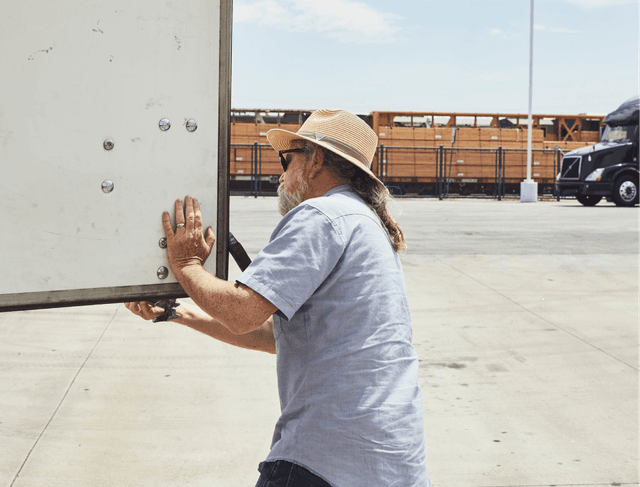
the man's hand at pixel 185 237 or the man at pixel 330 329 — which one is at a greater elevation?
the man's hand at pixel 185 237

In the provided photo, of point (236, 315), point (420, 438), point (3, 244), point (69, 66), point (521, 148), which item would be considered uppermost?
point (521, 148)

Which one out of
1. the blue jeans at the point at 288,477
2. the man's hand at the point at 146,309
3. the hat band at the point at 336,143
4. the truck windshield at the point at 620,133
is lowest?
the blue jeans at the point at 288,477

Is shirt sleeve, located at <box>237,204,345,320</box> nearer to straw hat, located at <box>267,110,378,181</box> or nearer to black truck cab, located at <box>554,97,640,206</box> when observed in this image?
straw hat, located at <box>267,110,378,181</box>

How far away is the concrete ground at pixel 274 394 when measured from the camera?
3.44 metres

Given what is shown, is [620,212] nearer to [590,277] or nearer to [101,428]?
[590,277]

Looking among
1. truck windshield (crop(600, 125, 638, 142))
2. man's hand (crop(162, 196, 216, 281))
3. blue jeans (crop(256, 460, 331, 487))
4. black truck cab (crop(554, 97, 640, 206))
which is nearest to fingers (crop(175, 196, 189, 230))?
man's hand (crop(162, 196, 216, 281))

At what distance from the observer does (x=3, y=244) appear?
132cm

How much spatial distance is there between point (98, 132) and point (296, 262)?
0.51m

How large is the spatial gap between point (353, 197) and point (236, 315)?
0.46 m

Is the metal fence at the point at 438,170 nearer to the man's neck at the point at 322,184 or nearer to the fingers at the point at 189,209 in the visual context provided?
the man's neck at the point at 322,184

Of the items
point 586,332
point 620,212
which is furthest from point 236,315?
point 620,212

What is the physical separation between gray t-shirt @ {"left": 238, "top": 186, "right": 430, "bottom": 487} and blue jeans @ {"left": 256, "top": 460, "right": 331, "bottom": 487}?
0.02 meters

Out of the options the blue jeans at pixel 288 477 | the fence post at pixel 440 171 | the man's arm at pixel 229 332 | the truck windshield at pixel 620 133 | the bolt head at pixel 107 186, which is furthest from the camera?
the fence post at pixel 440 171

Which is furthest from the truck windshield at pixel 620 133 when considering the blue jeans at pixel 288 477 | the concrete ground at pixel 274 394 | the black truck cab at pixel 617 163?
the blue jeans at pixel 288 477
